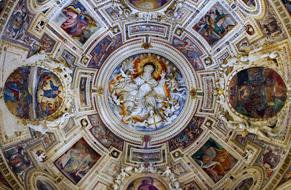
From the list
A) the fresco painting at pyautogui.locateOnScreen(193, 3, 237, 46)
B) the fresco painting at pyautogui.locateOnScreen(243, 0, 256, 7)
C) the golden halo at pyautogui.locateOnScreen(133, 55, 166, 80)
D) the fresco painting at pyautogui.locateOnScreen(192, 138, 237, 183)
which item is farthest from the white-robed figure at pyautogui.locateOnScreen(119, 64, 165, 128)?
the fresco painting at pyautogui.locateOnScreen(243, 0, 256, 7)

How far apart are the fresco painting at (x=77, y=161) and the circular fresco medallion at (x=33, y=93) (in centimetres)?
180

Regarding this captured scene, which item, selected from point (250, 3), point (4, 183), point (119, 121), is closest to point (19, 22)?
point (4, 183)

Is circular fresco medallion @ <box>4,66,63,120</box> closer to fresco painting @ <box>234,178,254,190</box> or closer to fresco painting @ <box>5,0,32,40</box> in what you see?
fresco painting @ <box>5,0,32,40</box>

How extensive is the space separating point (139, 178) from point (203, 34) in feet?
20.8

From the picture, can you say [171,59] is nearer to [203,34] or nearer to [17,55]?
[203,34]

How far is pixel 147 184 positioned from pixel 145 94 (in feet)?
12.4

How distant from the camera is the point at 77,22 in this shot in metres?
21.7

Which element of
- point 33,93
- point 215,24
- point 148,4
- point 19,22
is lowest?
point 33,93

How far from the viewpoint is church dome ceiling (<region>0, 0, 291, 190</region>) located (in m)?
20.2

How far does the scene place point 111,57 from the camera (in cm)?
2312

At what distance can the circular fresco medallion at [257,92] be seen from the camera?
67.6ft

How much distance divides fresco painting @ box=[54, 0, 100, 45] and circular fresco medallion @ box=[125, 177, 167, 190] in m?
5.97

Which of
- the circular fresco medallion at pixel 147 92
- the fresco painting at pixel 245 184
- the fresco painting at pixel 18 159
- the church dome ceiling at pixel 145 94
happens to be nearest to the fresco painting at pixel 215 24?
the church dome ceiling at pixel 145 94

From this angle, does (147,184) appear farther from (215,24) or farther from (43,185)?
(215,24)
